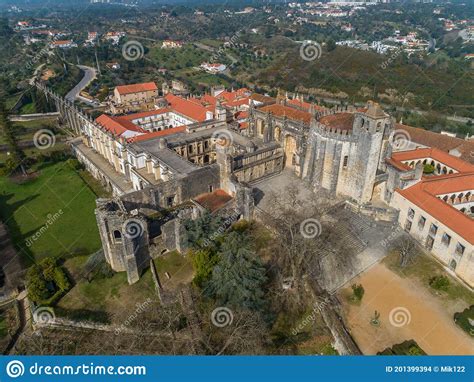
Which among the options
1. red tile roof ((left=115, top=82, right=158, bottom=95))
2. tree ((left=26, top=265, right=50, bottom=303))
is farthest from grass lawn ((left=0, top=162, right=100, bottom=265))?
red tile roof ((left=115, top=82, right=158, bottom=95))

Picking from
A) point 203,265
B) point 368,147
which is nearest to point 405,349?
point 203,265

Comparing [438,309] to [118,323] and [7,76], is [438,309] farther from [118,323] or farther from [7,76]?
[7,76]

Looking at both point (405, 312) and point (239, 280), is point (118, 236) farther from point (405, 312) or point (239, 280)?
point (405, 312)

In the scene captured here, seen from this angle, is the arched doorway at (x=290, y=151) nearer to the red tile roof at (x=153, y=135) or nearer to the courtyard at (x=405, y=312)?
the red tile roof at (x=153, y=135)

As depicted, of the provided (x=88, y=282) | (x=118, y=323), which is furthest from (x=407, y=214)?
(x=88, y=282)

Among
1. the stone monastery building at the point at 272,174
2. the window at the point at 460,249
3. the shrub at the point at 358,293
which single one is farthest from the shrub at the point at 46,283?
the window at the point at 460,249
